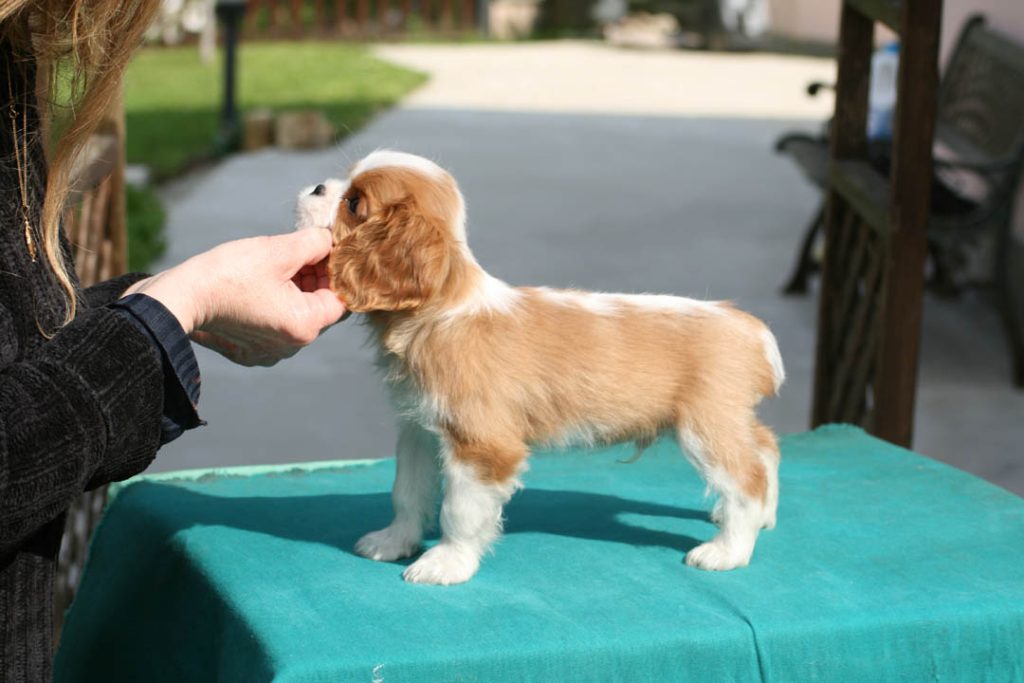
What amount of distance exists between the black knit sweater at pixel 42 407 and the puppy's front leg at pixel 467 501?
23.1 inches

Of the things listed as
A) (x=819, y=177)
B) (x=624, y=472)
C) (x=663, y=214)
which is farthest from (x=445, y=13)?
(x=624, y=472)

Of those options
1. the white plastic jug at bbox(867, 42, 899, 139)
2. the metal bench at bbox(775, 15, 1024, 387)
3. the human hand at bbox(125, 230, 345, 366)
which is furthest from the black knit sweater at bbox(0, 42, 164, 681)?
the white plastic jug at bbox(867, 42, 899, 139)

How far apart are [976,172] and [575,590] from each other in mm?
4983

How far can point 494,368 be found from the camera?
237 cm

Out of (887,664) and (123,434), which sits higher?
(123,434)

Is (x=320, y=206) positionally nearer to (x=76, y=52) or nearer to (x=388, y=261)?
(x=388, y=261)

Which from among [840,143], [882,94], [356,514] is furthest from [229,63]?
[356,514]

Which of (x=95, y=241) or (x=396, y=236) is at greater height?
(x=396, y=236)

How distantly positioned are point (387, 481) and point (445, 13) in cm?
2319

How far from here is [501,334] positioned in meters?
2.38

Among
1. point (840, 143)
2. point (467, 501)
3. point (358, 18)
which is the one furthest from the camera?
point (358, 18)

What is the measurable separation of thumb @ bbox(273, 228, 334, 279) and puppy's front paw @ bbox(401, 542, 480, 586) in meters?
0.56

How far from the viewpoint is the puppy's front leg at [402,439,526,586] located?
2340 mm

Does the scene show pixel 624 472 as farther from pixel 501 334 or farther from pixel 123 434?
pixel 123 434
